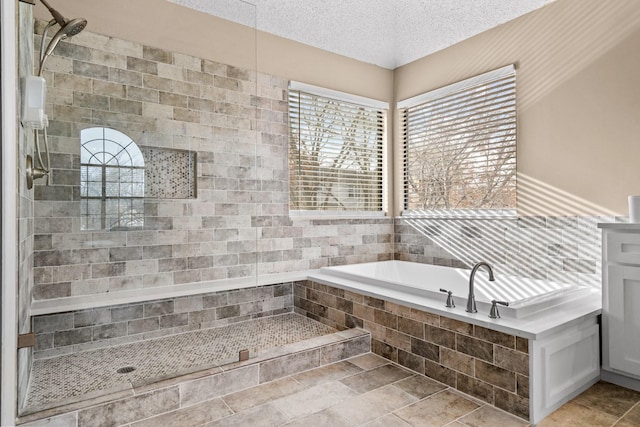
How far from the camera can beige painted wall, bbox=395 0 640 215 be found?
9.48ft

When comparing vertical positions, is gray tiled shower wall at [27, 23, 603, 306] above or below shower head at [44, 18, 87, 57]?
below

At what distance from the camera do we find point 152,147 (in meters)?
2.59

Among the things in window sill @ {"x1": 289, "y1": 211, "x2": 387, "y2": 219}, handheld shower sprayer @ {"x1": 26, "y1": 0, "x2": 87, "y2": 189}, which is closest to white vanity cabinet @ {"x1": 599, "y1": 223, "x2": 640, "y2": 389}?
window sill @ {"x1": 289, "y1": 211, "x2": 387, "y2": 219}

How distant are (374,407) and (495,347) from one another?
768 millimetres

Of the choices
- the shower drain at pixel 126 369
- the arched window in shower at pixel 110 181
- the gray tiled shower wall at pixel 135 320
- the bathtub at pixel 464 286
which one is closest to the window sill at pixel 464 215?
the bathtub at pixel 464 286

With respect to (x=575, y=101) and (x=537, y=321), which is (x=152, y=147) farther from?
(x=575, y=101)

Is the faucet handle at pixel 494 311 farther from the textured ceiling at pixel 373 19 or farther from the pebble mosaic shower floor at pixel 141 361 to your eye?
the textured ceiling at pixel 373 19

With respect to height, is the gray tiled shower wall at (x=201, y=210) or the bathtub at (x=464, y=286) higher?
the gray tiled shower wall at (x=201, y=210)

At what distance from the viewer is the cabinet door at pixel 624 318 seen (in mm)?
2426

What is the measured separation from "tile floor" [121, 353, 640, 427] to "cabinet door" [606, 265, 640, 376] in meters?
0.18

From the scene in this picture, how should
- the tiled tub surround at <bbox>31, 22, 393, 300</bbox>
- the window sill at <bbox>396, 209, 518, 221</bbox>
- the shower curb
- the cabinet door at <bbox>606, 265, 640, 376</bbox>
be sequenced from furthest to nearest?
the window sill at <bbox>396, 209, 518, 221</bbox>, the cabinet door at <bbox>606, 265, 640, 376</bbox>, the tiled tub surround at <bbox>31, 22, 393, 300</bbox>, the shower curb

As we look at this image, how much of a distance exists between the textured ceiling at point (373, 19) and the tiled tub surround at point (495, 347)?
2.45 meters

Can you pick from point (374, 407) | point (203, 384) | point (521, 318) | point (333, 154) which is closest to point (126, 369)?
point (203, 384)

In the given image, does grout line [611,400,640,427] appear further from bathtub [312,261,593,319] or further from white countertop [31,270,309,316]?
white countertop [31,270,309,316]
